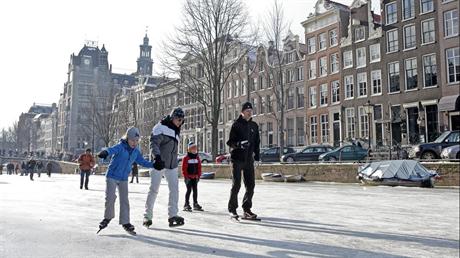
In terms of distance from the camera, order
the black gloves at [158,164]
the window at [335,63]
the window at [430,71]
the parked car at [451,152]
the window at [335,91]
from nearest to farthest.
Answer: the black gloves at [158,164] → the parked car at [451,152] → the window at [430,71] → the window at [335,91] → the window at [335,63]

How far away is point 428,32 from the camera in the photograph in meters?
33.7

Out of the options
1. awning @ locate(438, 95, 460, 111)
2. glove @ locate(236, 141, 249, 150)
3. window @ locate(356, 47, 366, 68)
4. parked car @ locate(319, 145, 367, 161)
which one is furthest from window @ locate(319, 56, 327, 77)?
glove @ locate(236, 141, 249, 150)

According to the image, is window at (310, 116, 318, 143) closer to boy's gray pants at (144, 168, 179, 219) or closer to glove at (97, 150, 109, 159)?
boy's gray pants at (144, 168, 179, 219)

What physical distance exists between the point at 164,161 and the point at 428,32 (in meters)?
33.0

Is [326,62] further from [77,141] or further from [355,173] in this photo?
[77,141]

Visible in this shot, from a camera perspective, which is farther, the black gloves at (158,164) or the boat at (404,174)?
the boat at (404,174)

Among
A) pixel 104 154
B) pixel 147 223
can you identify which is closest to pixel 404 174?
pixel 147 223

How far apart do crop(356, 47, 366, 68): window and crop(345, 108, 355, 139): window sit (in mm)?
4132

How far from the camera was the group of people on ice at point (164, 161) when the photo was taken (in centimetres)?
601

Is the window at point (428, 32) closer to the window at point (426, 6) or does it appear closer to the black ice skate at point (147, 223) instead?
the window at point (426, 6)

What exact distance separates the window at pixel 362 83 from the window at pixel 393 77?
98.0 inches

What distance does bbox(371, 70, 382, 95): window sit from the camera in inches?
1457

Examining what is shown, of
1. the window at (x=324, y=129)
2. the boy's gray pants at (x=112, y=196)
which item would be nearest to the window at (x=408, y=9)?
the window at (x=324, y=129)

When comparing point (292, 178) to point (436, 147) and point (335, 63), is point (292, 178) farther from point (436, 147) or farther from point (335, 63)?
point (335, 63)
